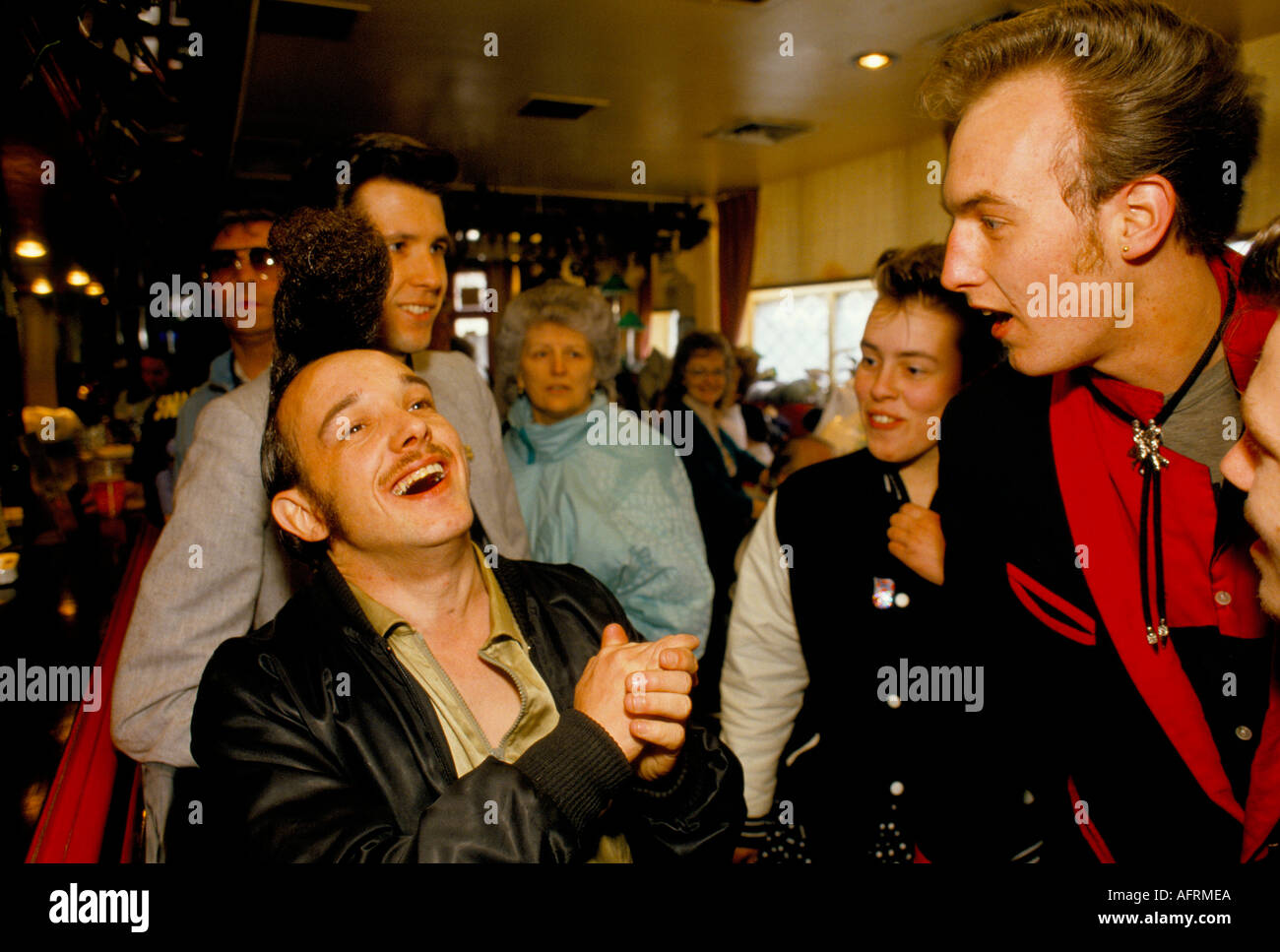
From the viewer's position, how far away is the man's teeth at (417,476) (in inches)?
47.9

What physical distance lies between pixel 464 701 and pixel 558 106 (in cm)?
640

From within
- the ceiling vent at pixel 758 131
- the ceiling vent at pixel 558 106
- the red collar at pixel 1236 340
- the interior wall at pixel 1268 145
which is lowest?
the red collar at pixel 1236 340

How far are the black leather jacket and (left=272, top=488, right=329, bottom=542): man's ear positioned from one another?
7 cm

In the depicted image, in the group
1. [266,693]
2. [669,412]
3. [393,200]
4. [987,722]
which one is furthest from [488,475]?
[669,412]

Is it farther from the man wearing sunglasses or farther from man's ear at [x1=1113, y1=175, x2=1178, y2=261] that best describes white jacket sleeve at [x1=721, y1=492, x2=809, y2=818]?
the man wearing sunglasses

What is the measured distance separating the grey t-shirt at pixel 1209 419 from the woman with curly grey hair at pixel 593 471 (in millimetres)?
1308

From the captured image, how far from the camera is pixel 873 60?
5.58 metres

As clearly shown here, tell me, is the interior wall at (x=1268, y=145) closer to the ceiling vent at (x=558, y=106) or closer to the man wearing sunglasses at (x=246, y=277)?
the ceiling vent at (x=558, y=106)

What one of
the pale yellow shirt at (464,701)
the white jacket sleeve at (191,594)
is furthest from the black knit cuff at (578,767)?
the white jacket sleeve at (191,594)

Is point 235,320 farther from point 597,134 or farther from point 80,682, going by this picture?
point 597,134

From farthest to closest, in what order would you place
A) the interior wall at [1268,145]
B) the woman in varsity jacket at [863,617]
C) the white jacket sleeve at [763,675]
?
the interior wall at [1268,145] → the white jacket sleeve at [763,675] → the woman in varsity jacket at [863,617]

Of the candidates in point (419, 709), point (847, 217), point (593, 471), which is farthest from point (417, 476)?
point (847, 217)

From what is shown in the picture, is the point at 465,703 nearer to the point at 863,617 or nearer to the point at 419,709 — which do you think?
the point at 419,709

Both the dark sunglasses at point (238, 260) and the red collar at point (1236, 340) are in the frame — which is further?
the dark sunglasses at point (238, 260)
